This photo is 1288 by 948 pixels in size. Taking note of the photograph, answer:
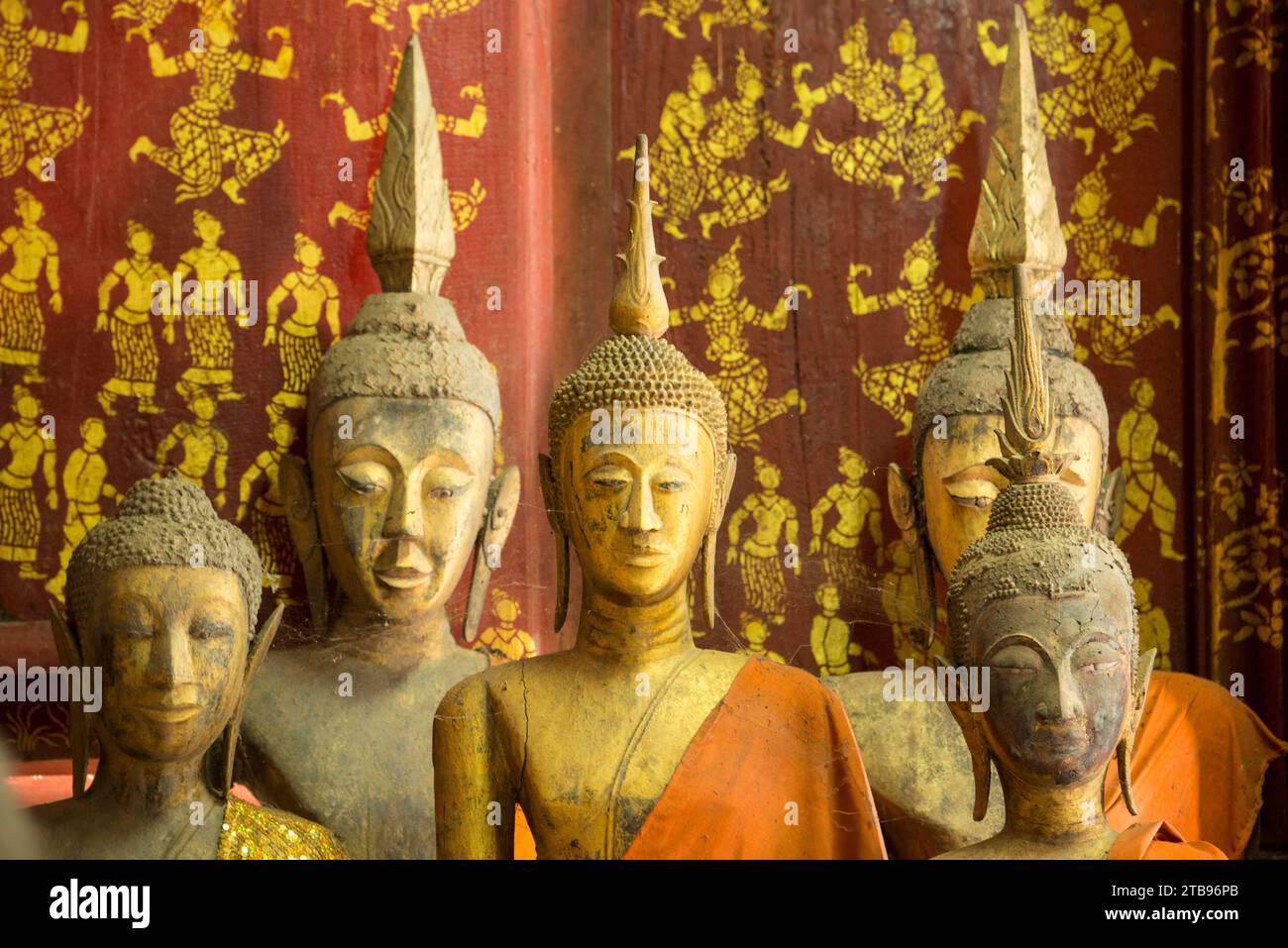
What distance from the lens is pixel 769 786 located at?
3.68m

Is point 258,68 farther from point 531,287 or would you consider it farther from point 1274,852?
point 1274,852

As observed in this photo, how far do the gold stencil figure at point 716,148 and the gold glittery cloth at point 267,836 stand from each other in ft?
5.11

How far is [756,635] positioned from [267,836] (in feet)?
2.98

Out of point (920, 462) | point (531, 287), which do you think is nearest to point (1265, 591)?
point (920, 462)

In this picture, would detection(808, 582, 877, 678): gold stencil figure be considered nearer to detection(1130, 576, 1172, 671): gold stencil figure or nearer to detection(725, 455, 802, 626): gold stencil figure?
detection(725, 455, 802, 626): gold stencil figure

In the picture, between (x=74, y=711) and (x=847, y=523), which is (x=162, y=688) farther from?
(x=847, y=523)

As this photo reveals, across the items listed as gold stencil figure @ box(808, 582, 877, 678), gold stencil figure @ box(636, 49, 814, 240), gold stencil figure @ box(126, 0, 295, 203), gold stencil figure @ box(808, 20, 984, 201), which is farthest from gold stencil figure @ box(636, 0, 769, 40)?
gold stencil figure @ box(808, 582, 877, 678)

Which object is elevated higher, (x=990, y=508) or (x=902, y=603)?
(x=990, y=508)

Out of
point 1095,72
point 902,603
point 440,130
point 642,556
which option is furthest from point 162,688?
point 1095,72

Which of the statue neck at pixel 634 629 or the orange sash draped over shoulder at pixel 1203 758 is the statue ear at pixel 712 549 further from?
the orange sash draped over shoulder at pixel 1203 758

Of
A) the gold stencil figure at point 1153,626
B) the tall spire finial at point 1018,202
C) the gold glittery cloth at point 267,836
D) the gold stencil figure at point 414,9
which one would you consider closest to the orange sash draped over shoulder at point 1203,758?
the gold stencil figure at point 1153,626

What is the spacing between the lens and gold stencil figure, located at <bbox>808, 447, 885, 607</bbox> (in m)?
4.23

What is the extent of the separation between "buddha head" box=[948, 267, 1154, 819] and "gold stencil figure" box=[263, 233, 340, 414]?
162 centimetres

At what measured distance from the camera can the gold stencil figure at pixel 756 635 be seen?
396cm
